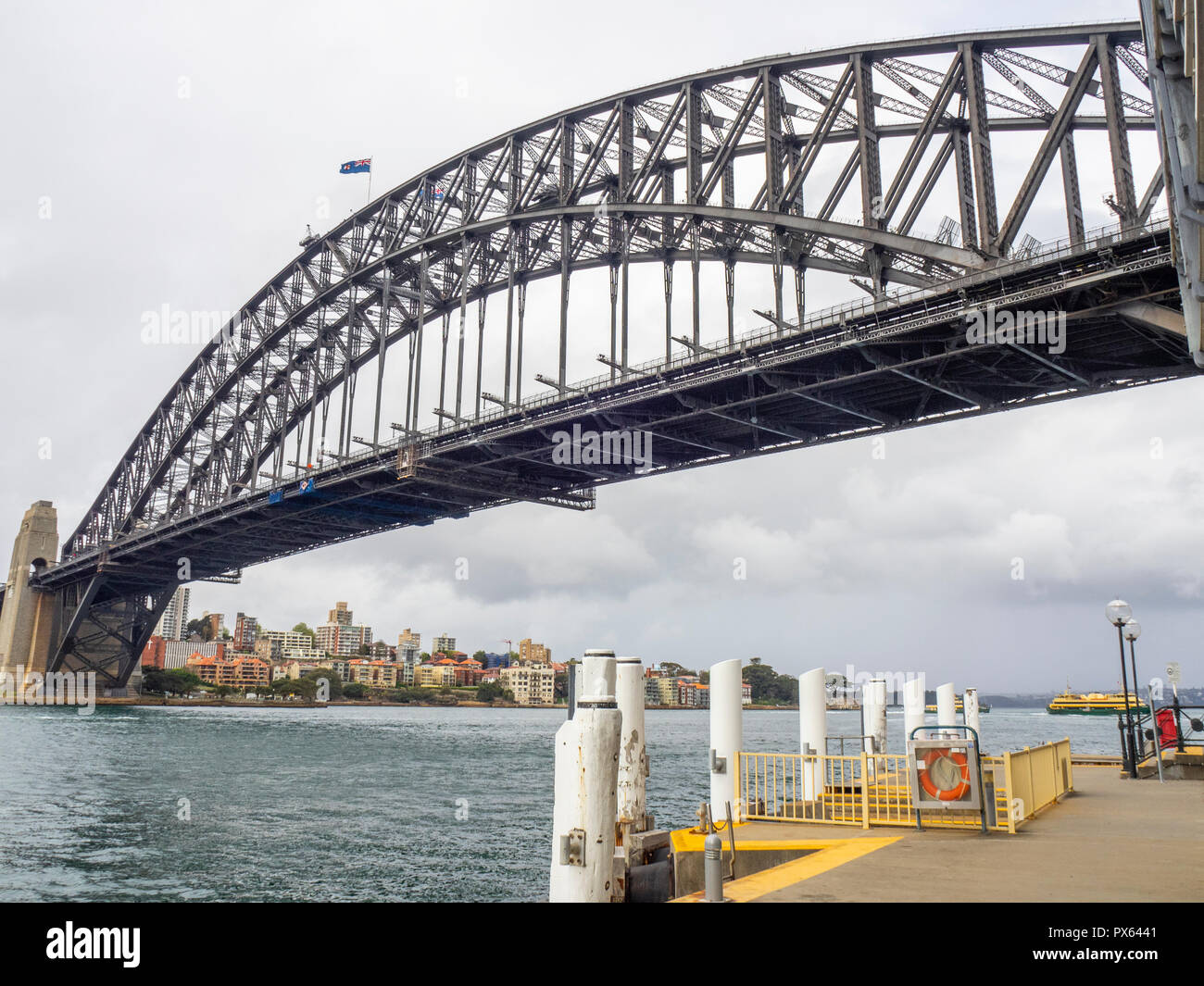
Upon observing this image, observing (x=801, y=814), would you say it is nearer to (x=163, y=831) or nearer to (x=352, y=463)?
(x=163, y=831)

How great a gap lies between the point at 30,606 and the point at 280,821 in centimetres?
9195

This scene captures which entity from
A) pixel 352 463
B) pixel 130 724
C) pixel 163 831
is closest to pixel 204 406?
pixel 130 724

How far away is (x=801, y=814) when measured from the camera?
1323 cm

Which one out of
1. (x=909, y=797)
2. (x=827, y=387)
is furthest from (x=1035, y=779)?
(x=827, y=387)

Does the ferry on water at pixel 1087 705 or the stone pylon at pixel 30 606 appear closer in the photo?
the stone pylon at pixel 30 606

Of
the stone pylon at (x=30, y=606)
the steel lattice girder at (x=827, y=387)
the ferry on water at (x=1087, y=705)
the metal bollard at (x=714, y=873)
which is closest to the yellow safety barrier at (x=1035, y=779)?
the metal bollard at (x=714, y=873)

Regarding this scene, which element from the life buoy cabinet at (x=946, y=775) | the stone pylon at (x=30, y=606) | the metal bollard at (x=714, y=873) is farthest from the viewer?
the stone pylon at (x=30, y=606)

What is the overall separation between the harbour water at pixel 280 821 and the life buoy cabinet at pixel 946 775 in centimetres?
674

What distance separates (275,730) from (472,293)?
35.2 m

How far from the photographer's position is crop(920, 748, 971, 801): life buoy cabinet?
11008mm

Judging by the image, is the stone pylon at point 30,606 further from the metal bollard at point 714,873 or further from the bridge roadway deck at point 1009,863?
the metal bollard at point 714,873

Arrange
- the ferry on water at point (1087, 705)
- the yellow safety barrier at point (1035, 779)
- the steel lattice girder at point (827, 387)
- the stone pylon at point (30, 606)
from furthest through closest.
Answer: the ferry on water at point (1087, 705), the stone pylon at point (30, 606), the steel lattice girder at point (827, 387), the yellow safety barrier at point (1035, 779)

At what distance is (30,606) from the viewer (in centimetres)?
9900

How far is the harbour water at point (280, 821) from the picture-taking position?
15820 mm
